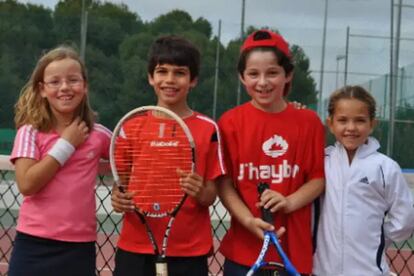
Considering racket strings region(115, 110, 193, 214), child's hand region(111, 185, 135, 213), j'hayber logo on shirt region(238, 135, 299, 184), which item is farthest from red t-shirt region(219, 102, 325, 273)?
child's hand region(111, 185, 135, 213)

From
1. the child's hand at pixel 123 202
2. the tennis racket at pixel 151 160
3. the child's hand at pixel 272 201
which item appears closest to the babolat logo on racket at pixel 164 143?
the tennis racket at pixel 151 160

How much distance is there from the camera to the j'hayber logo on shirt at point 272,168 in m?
1.71

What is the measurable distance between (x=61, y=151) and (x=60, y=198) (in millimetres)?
123

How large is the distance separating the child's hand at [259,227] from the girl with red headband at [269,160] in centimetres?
3

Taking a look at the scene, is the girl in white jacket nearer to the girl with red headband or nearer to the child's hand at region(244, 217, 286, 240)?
the girl with red headband

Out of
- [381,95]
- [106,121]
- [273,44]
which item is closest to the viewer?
[273,44]

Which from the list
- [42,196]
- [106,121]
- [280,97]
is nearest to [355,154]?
[280,97]

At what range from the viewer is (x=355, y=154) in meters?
1.77

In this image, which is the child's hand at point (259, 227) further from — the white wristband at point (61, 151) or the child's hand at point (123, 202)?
the white wristband at point (61, 151)

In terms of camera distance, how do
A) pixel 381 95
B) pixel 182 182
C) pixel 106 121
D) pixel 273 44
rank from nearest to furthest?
pixel 182 182
pixel 273 44
pixel 106 121
pixel 381 95

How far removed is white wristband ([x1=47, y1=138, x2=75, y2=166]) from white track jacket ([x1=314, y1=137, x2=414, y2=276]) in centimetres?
66

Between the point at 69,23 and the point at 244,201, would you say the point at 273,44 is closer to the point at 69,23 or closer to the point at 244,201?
the point at 244,201

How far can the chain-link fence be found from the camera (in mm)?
2616

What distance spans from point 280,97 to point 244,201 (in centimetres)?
28
